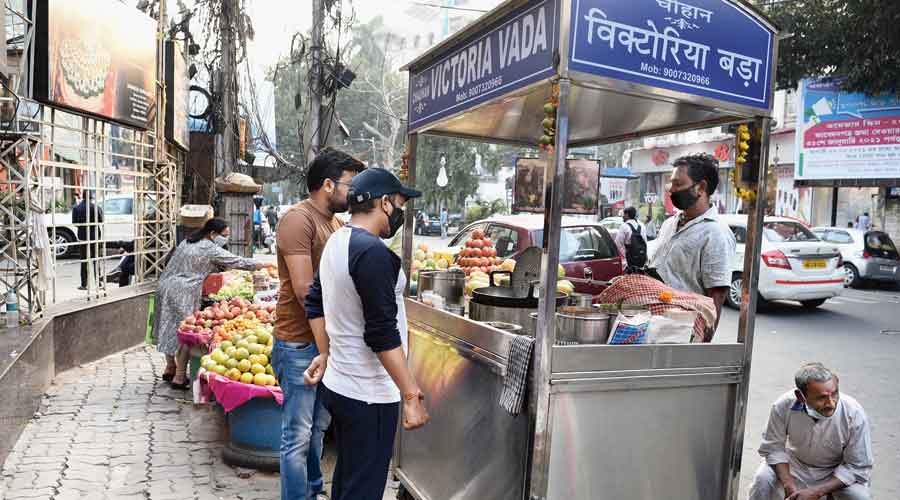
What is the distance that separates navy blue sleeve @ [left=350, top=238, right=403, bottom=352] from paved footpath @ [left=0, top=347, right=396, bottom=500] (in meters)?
2.14

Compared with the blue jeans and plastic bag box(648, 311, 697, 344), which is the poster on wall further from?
the blue jeans

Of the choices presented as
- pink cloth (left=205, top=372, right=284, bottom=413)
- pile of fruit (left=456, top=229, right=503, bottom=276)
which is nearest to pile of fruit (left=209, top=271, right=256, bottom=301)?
pile of fruit (left=456, top=229, right=503, bottom=276)

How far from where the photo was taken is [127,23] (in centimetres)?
832

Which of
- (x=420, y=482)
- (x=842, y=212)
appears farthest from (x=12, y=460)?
(x=842, y=212)

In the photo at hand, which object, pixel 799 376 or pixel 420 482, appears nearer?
pixel 799 376

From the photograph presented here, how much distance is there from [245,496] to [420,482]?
117 centimetres

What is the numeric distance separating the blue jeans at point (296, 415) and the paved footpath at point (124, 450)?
917 millimetres

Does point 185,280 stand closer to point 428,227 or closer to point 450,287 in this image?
point 450,287

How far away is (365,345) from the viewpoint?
2.69m

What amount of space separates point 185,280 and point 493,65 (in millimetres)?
4570

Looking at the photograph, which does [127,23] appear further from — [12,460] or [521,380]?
[521,380]

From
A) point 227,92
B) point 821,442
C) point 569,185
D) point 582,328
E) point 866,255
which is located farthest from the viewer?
point 866,255

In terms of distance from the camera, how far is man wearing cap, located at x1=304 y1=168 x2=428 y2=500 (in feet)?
8.32

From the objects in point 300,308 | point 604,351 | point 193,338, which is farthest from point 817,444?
point 193,338
